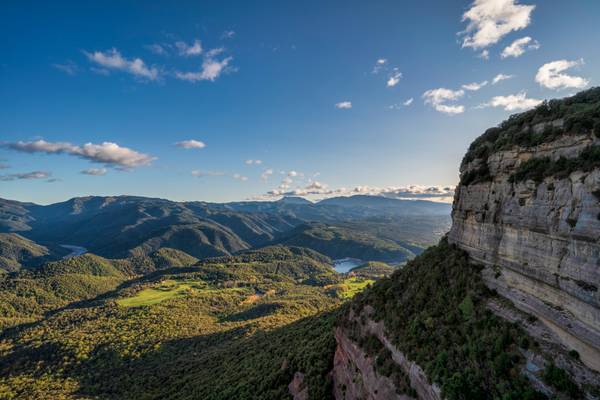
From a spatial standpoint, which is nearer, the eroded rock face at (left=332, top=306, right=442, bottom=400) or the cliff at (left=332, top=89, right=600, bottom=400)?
the cliff at (left=332, top=89, right=600, bottom=400)

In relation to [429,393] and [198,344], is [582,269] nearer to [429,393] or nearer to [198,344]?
[429,393]

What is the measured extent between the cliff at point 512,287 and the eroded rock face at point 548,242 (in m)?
0.07

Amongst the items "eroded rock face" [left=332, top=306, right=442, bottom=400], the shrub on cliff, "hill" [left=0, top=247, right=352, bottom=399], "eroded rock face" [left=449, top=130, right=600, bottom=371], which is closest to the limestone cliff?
"eroded rock face" [left=449, top=130, right=600, bottom=371]

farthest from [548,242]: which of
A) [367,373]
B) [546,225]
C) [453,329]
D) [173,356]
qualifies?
[173,356]

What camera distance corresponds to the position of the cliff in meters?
16.9

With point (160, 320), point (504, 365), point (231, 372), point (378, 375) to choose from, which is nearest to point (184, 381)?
point (231, 372)

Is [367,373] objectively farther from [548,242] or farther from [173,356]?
[173,356]

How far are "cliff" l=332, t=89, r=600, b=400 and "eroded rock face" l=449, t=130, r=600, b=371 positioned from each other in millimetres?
70

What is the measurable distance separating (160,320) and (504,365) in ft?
658

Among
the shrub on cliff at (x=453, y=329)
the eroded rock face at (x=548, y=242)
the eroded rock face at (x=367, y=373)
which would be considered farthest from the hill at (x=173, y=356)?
the eroded rock face at (x=548, y=242)

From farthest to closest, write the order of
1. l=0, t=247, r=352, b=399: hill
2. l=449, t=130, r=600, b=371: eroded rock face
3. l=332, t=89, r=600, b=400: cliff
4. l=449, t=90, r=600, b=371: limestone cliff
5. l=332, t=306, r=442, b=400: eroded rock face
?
1. l=0, t=247, r=352, b=399: hill
2. l=332, t=306, r=442, b=400: eroded rock face
3. l=332, t=89, r=600, b=400: cliff
4. l=449, t=90, r=600, b=371: limestone cliff
5. l=449, t=130, r=600, b=371: eroded rock face

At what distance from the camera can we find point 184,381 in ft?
266

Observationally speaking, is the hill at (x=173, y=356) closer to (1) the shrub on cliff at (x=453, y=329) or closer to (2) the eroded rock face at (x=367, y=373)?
(2) the eroded rock face at (x=367, y=373)

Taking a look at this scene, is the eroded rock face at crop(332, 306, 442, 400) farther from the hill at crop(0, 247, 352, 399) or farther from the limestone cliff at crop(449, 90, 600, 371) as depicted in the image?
the limestone cliff at crop(449, 90, 600, 371)
